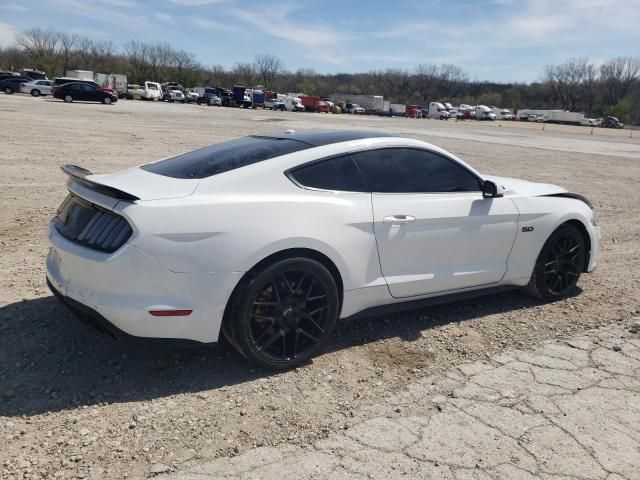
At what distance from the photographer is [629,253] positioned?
710cm

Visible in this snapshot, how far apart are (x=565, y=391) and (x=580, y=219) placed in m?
2.12

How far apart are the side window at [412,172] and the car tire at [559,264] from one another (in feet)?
3.45

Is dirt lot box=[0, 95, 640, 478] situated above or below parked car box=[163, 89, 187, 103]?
below

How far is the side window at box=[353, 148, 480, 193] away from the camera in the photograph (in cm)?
396

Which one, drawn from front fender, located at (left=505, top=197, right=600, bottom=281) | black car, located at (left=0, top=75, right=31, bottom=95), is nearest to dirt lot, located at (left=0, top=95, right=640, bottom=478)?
front fender, located at (left=505, top=197, right=600, bottom=281)

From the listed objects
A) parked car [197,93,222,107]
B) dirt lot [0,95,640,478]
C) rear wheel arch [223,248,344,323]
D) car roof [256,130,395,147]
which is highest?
parked car [197,93,222,107]

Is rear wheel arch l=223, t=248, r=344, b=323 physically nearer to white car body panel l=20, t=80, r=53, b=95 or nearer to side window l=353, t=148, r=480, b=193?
side window l=353, t=148, r=480, b=193

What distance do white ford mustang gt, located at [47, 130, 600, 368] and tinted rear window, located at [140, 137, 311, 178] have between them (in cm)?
2

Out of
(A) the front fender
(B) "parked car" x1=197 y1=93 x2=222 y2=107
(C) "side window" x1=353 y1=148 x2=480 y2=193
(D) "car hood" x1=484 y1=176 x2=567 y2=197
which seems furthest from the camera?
(B) "parked car" x1=197 y1=93 x2=222 y2=107

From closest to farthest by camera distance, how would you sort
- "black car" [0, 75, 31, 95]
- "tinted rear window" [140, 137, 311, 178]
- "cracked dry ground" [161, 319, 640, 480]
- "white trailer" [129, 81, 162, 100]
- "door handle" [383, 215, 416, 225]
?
"cracked dry ground" [161, 319, 640, 480] → "tinted rear window" [140, 137, 311, 178] → "door handle" [383, 215, 416, 225] → "black car" [0, 75, 31, 95] → "white trailer" [129, 81, 162, 100]

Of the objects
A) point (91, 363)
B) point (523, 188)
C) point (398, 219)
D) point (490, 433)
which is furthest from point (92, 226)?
point (523, 188)

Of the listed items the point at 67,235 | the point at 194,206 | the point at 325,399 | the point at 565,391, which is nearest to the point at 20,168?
the point at 67,235

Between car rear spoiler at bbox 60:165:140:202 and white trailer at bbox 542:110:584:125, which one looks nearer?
car rear spoiler at bbox 60:165:140:202

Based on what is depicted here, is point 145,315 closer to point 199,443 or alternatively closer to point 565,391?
point 199,443
